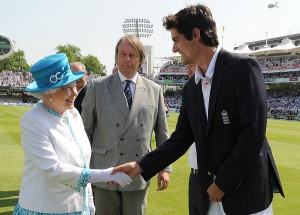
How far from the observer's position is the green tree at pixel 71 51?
121 meters

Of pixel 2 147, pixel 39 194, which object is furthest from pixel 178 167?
pixel 39 194

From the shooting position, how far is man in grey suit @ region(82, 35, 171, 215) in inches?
169

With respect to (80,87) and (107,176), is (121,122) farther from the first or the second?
(80,87)

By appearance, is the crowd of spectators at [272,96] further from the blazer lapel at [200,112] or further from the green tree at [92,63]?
the blazer lapel at [200,112]

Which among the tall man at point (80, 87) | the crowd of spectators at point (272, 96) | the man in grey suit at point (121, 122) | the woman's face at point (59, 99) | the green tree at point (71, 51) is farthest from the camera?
the green tree at point (71, 51)

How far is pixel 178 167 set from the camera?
38.3 ft

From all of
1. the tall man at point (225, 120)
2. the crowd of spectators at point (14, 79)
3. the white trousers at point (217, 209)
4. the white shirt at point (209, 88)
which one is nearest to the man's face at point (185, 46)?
the tall man at point (225, 120)

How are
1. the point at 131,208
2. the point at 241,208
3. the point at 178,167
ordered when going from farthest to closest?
the point at 178,167 → the point at 131,208 → the point at 241,208

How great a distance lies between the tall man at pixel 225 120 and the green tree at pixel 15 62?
124813 mm

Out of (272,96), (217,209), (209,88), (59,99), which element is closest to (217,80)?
(209,88)

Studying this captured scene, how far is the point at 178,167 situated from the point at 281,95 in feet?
207

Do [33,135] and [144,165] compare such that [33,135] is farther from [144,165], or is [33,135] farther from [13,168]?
[13,168]

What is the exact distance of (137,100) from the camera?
4418mm

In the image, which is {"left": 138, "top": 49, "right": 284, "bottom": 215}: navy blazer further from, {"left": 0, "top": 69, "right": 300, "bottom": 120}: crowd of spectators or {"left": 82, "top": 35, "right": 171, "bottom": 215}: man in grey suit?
{"left": 0, "top": 69, "right": 300, "bottom": 120}: crowd of spectators
